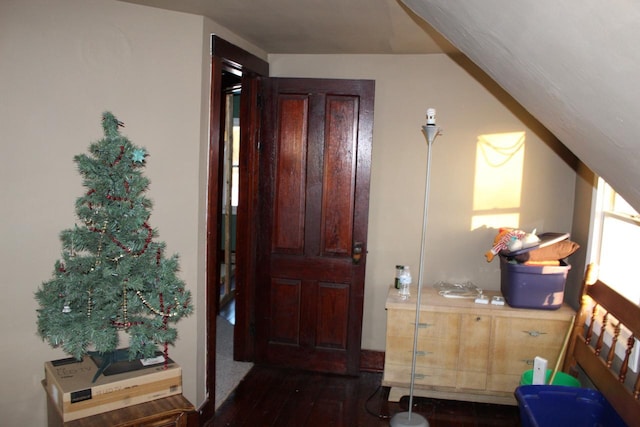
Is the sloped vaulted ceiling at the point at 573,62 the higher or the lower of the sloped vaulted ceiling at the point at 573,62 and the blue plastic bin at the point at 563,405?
the higher

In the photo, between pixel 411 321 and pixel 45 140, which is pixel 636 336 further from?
pixel 45 140

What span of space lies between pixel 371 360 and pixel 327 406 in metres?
0.68

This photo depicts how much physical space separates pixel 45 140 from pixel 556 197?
3.23 metres

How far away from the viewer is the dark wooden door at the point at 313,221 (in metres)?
3.75

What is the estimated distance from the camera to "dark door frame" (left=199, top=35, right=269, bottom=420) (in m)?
3.10

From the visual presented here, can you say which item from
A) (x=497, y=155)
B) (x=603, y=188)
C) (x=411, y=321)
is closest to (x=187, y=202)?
(x=411, y=321)

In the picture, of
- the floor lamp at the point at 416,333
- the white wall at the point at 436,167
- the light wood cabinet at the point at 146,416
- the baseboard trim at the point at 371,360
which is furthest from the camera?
the baseboard trim at the point at 371,360

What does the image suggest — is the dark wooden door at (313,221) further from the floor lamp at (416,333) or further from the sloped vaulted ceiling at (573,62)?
the sloped vaulted ceiling at (573,62)

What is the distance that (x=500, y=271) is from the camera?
3781 millimetres

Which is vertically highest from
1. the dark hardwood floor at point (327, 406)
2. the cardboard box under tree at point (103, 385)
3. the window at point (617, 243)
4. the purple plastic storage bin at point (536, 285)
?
the window at point (617, 243)

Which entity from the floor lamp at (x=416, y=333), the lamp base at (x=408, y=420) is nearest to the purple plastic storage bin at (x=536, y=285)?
the floor lamp at (x=416, y=333)

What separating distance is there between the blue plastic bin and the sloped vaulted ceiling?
1.17m

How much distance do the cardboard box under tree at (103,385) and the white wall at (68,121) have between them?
429 mm

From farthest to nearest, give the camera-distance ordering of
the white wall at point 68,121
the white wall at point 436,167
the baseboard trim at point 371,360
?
the baseboard trim at point 371,360 < the white wall at point 436,167 < the white wall at point 68,121
